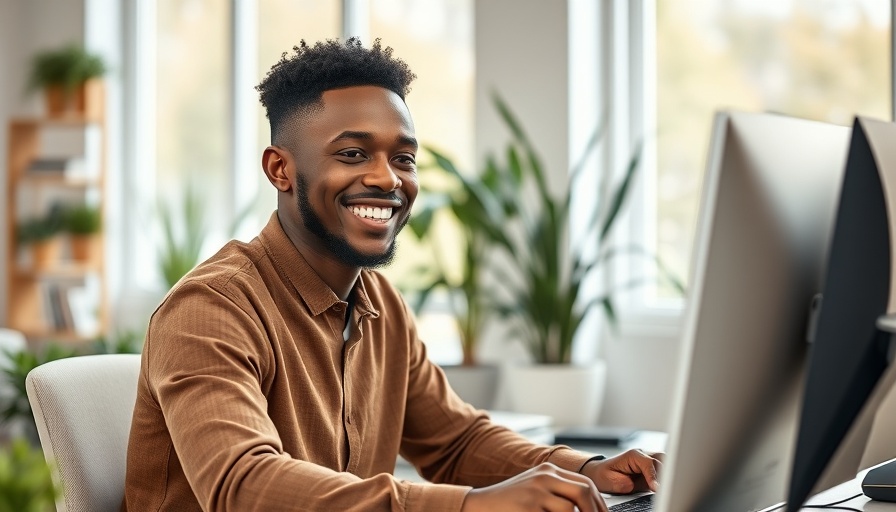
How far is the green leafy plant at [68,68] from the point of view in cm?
556

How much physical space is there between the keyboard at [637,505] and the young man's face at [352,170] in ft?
1.62

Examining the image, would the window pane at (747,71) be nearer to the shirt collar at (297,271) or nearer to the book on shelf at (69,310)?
the shirt collar at (297,271)

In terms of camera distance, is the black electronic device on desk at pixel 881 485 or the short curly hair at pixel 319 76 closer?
the black electronic device on desk at pixel 881 485

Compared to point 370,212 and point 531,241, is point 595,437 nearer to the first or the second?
point 370,212

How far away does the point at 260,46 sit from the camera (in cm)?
542

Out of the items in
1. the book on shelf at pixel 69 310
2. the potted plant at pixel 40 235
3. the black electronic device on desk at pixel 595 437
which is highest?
the potted plant at pixel 40 235

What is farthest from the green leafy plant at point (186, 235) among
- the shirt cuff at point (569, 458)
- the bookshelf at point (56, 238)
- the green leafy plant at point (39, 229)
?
the shirt cuff at point (569, 458)

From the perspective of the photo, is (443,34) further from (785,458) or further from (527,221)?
(785,458)

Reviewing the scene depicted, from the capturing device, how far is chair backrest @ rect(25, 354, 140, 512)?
140 centimetres

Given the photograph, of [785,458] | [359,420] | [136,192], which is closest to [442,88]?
[136,192]

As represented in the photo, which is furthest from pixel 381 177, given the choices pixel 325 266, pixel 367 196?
pixel 325 266

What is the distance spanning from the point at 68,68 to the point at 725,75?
11.3 ft

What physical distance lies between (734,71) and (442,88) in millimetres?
1360

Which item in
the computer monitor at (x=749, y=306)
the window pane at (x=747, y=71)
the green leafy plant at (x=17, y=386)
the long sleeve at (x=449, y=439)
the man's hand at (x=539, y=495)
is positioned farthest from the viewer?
the green leafy plant at (x=17, y=386)
